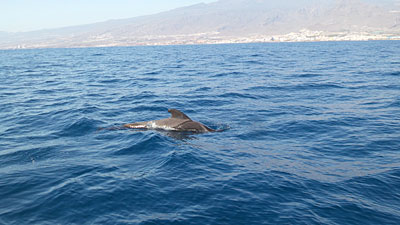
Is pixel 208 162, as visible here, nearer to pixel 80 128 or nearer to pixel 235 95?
pixel 80 128

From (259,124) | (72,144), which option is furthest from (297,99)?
(72,144)

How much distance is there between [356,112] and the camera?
17297mm

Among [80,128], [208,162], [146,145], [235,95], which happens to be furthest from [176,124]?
[235,95]

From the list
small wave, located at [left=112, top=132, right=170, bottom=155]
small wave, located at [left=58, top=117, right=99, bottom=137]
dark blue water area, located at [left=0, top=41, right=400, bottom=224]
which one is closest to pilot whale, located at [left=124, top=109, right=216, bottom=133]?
dark blue water area, located at [left=0, top=41, right=400, bottom=224]

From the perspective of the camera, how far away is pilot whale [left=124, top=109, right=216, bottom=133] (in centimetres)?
1416

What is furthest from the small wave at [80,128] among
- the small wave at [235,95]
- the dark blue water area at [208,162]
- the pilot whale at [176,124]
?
the small wave at [235,95]

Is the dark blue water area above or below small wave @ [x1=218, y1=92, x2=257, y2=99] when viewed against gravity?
above

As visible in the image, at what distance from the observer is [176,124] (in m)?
14.4

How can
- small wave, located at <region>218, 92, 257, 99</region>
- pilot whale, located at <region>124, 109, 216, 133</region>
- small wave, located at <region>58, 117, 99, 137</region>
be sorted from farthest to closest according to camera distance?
small wave, located at <region>218, 92, 257, 99</region> → small wave, located at <region>58, 117, 99, 137</region> → pilot whale, located at <region>124, 109, 216, 133</region>

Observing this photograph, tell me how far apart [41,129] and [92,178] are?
7234 millimetres

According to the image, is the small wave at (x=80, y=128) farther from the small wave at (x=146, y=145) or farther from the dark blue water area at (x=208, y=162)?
the small wave at (x=146, y=145)

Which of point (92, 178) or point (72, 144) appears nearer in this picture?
point (92, 178)

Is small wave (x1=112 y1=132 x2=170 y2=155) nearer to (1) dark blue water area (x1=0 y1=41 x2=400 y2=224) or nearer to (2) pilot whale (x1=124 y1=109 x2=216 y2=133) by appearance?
(1) dark blue water area (x1=0 y1=41 x2=400 y2=224)

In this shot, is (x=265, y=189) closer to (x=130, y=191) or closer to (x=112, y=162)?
(x=130, y=191)
